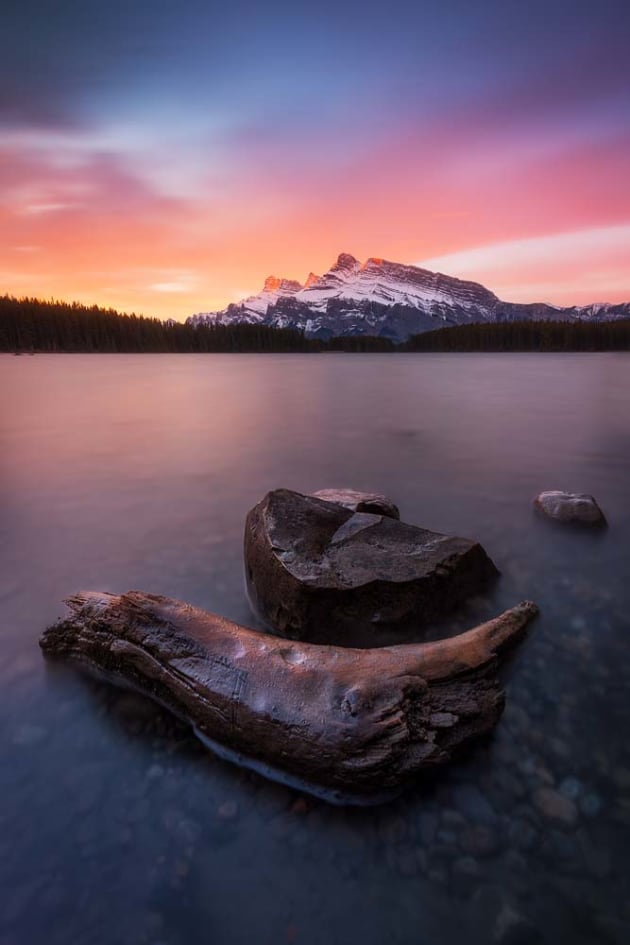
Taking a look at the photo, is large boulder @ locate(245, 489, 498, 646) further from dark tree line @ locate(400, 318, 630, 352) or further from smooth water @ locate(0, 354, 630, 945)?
dark tree line @ locate(400, 318, 630, 352)

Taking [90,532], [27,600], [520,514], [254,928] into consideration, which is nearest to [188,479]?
[90,532]

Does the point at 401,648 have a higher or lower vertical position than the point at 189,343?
lower

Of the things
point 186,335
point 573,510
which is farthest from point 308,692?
point 186,335

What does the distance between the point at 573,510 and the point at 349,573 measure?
143 inches

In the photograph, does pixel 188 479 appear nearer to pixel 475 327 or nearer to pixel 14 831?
pixel 14 831

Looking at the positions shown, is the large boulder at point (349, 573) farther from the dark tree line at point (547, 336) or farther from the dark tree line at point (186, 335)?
the dark tree line at point (547, 336)

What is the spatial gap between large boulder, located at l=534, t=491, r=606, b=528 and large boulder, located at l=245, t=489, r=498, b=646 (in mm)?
2044

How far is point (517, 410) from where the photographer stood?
17547 millimetres

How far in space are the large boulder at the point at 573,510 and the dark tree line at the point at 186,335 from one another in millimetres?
113087

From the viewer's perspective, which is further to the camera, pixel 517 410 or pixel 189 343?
pixel 189 343

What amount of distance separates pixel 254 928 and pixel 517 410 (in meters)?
18.3

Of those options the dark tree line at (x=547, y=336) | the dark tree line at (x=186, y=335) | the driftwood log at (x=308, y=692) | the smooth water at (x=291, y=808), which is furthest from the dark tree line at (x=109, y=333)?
the driftwood log at (x=308, y=692)

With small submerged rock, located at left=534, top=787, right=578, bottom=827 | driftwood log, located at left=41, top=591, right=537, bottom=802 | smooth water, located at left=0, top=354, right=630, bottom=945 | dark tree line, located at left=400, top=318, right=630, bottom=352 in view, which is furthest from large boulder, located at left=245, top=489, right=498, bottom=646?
dark tree line, located at left=400, top=318, right=630, bottom=352

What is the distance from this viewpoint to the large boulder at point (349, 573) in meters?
3.28
